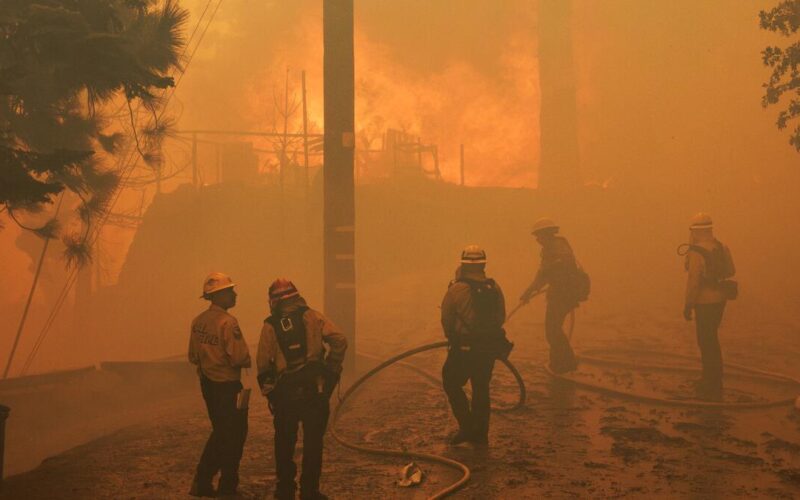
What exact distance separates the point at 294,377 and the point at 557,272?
5.82m

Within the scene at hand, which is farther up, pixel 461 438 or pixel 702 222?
Result: pixel 702 222

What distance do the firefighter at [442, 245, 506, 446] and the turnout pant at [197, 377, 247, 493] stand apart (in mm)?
2089

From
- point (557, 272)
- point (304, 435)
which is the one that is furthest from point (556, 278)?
point (304, 435)

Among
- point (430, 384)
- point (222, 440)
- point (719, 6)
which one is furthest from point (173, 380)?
point (719, 6)

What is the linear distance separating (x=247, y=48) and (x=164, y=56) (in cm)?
4757

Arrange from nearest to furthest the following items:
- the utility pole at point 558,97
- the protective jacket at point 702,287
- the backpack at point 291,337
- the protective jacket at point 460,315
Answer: the backpack at point 291,337
the protective jacket at point 460,315
the protective jacket at point 702,287
the utility pole at point 558,97

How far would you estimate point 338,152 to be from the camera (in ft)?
36.0

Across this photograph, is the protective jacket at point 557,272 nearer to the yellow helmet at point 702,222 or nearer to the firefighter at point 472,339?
the yellow helmet at point 702,222

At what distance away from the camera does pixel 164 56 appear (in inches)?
304

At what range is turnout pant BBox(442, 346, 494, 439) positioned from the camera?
709 cm

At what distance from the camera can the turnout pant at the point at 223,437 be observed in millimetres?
5766

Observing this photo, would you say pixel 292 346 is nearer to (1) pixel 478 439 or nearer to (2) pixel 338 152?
(1) pixel 478 439

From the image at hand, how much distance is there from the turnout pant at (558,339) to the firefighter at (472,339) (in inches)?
143

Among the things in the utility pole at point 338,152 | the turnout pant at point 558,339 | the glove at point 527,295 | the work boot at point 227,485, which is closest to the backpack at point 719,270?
the turnout pant at point 558,339
